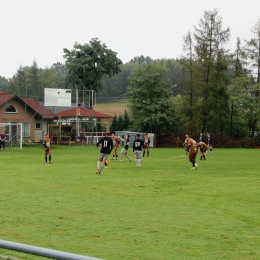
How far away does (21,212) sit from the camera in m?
12.4

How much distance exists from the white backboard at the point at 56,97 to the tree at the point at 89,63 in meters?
21.2

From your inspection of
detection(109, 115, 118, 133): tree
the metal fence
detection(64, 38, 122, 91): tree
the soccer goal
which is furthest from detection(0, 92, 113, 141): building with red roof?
the metal fence

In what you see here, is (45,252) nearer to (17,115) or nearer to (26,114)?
(17,115)

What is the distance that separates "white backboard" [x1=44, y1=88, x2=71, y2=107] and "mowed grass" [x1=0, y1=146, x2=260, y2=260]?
132 ft

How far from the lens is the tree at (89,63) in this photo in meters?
81.9

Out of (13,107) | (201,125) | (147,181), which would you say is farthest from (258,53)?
(147,181)

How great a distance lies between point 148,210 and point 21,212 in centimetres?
320

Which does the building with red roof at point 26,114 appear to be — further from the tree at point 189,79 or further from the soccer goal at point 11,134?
the tree at point 189,79

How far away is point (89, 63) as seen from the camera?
83.2 meters

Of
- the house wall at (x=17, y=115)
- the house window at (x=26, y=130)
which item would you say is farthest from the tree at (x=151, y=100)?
the house wall at (x=17, y=115)

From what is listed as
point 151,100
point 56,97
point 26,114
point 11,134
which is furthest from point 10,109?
point 151,100

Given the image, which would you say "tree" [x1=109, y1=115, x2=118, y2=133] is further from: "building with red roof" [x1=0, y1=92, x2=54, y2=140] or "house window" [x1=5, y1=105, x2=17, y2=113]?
"house window" [x1=5, y1=105, x2=17, y2=113]

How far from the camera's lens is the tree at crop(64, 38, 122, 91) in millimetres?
81938

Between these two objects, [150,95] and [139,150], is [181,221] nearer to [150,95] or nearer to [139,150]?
[139,150]
